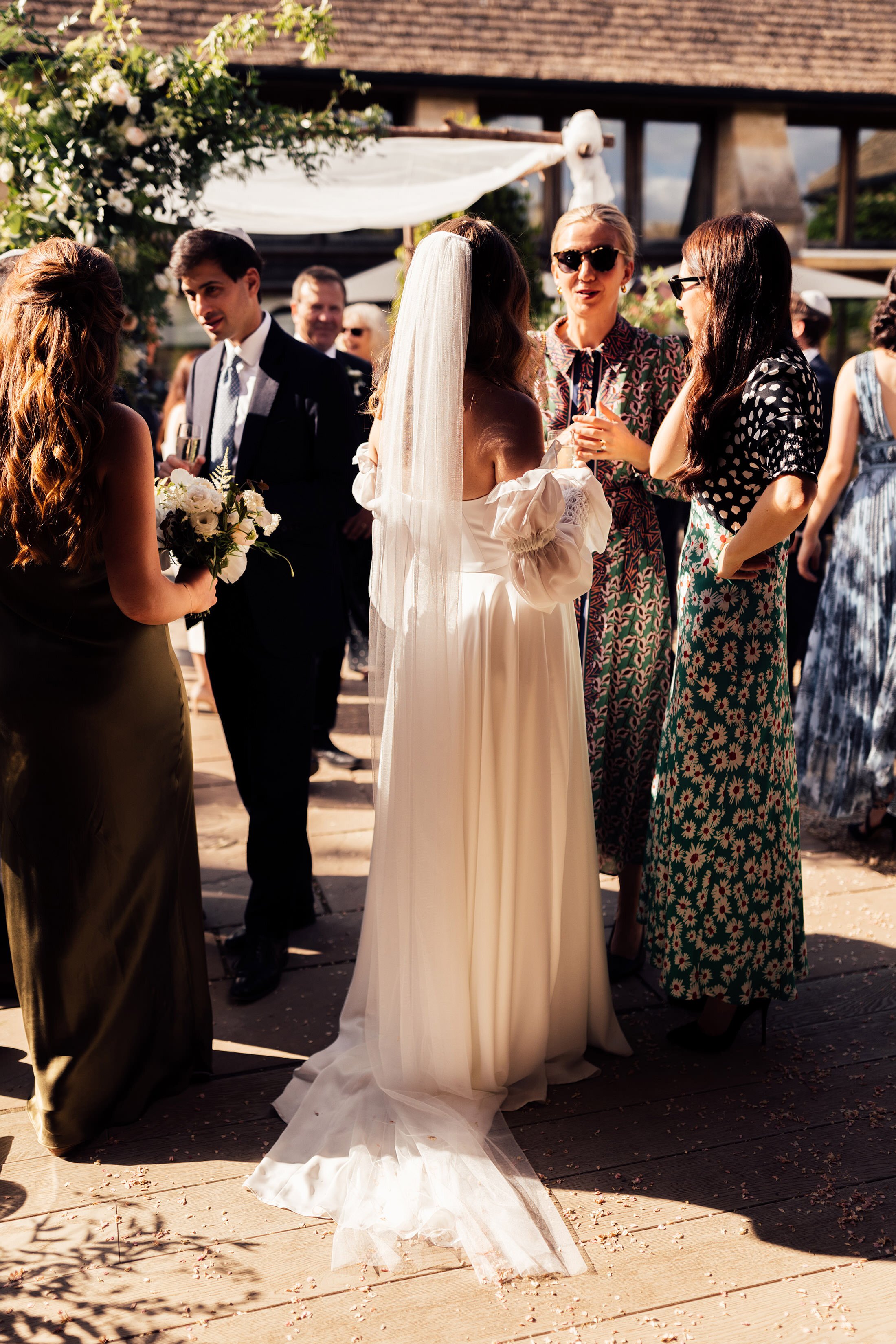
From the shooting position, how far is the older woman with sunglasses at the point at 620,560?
328 cm

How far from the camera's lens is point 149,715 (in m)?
2.70

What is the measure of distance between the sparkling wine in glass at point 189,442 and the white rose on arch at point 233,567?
0.58 metres

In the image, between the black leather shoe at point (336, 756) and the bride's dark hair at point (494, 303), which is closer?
the bride's dark hair at point (494, 303)

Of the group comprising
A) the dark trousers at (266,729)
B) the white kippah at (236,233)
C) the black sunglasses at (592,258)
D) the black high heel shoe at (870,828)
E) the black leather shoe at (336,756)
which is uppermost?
the white kippah at (236,233)

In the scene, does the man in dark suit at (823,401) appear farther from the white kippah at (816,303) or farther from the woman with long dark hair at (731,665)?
the woman with long dark hair at (731,665)

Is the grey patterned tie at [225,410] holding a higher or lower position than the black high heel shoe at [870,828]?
higher

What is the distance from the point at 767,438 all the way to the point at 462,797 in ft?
3.71

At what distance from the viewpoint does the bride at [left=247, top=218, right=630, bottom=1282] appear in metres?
2.43

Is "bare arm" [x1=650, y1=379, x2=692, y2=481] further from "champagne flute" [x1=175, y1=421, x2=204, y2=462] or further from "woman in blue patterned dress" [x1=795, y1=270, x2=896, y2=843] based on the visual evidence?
"woman in blue patterned dress" [x1=795, y1=270, x2=896, y2=843]

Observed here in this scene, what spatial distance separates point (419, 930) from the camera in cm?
260

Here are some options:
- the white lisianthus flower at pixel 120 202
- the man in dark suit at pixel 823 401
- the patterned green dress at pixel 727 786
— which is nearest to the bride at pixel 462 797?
the patterned green dress at pixel 727 786

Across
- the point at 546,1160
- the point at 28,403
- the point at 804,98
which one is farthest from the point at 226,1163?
the point at 804,98

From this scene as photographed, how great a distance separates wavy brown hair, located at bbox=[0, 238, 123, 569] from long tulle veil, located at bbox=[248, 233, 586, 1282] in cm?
66

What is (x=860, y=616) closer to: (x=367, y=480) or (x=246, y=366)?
(x=367, y=480)
